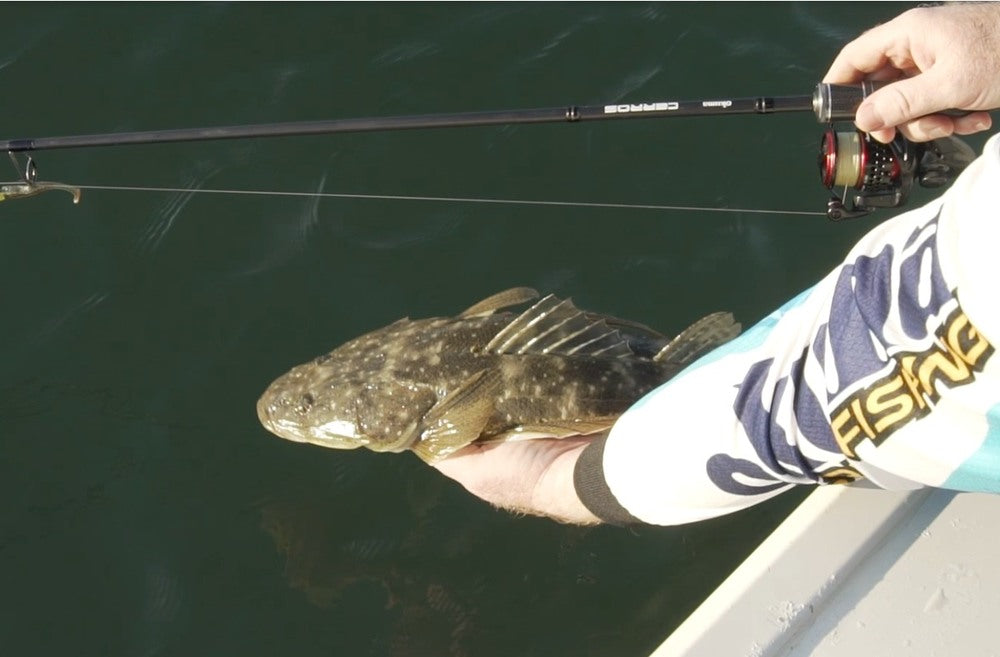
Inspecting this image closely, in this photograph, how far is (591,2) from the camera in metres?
7.52

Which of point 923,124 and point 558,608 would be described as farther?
point 558,608

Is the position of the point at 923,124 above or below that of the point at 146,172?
above

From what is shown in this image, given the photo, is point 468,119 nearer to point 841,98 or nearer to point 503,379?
point 503,379

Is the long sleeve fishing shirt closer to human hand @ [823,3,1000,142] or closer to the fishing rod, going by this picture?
human hand @ [823,3,1000,142]

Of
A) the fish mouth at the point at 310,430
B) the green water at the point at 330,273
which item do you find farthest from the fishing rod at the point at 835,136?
the green water at the point at 330,273

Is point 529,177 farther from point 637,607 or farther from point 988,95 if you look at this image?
point 988,95

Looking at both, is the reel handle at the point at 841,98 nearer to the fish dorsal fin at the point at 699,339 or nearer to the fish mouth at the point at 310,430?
the fish dorsal fin at the point at 699,339

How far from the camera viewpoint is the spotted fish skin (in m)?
5.02

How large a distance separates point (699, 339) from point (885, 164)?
143cm

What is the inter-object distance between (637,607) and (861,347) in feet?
9.20

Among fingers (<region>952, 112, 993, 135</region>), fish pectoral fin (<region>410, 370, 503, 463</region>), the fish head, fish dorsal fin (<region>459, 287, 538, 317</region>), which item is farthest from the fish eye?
fingers (<region>952, 112, 993, 135</region>)

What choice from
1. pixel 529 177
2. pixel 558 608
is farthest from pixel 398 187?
pixel 558 608

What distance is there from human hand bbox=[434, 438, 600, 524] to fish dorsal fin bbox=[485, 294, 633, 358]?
0.44 m

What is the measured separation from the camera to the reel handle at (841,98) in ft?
11.9
